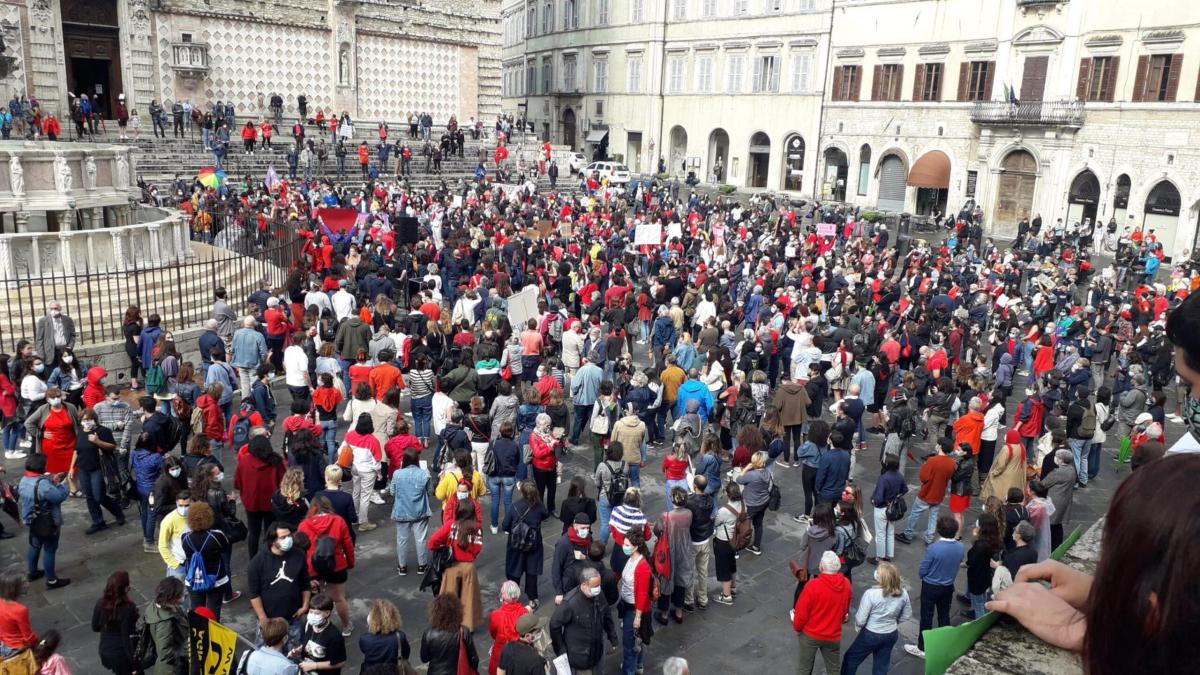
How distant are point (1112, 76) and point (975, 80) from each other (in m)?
5.89

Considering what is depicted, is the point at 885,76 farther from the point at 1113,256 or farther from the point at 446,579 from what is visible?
the point at 446,579

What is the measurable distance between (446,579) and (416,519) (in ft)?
5.02

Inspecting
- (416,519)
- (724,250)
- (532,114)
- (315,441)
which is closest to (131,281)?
(315,441)

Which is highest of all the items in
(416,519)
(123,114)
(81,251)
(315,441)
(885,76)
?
(885,76)

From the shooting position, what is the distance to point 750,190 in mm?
49312

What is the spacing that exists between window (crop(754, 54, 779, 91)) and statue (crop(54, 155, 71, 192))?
3739cm

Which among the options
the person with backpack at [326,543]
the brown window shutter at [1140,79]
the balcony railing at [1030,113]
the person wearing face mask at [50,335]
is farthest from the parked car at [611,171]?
the person with backpack at [326,543]

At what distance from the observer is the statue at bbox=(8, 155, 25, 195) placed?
16.0 meters

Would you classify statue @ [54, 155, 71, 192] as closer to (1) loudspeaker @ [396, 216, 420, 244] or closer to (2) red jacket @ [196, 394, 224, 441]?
(1) loudspeaker @ [396, 216, 420, 244]

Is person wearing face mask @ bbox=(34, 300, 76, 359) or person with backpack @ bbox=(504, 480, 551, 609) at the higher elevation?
person wearing face mask @ bbox=(34, 300, 76, 359)

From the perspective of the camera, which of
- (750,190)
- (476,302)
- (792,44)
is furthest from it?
(750,190)

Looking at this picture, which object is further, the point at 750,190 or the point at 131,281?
the point at 750,190

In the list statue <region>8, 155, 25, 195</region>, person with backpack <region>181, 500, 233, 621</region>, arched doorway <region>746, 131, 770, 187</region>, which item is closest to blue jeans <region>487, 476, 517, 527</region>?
person with backpack <region>181, 500, 233, 621</region>

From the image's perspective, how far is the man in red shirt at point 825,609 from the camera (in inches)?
267
